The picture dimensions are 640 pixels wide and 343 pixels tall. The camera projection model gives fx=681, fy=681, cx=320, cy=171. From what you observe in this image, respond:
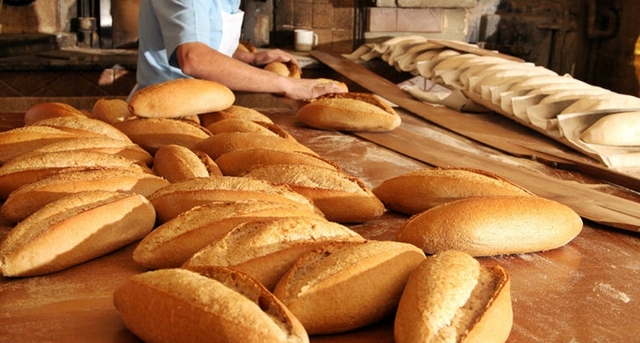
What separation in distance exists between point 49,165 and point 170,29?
1.69m

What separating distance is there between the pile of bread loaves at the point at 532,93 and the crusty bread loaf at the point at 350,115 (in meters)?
0.54

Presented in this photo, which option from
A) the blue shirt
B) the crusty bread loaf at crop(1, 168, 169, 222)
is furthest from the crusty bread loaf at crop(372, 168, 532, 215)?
the blue shirt

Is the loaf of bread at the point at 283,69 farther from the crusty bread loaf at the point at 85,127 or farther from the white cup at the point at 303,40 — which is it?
the crusty bread loaf at the point at 85,127

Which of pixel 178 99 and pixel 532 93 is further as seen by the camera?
pixel 532 93

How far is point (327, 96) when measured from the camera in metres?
2.62

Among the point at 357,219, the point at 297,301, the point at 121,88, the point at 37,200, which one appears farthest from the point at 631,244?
the point at 121,88

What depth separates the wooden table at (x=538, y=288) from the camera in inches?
37.4

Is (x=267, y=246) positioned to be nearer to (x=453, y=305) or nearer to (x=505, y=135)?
(x=453, y=305)

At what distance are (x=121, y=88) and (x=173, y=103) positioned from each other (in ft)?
10.4

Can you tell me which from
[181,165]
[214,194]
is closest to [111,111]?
[181,165]

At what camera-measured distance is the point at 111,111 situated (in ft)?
7.25

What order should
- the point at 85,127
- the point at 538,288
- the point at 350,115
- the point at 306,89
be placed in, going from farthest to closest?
the point at 306,89 → the point at 350,115 → the point at 85,127 → the point at 538,288

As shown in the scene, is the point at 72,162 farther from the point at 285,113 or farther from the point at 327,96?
the point at 285,113

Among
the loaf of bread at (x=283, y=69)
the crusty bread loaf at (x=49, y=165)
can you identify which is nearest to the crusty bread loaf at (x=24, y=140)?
the crusty bread loaf at (x=49, y=165)
